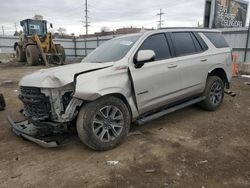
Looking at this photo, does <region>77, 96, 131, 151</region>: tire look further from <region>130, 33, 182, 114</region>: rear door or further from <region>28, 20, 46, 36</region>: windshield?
<region>28, 20, 46, 36</region>: windshield

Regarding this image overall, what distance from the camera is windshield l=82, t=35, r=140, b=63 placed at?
409 cm

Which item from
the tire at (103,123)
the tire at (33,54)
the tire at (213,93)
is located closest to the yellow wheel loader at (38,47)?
the tire at (33,54)

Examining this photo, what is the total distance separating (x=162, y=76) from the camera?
4.27 m

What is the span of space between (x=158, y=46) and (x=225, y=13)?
14.8 metres

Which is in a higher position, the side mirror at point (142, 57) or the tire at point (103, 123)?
the side mirror at point (142, 57)

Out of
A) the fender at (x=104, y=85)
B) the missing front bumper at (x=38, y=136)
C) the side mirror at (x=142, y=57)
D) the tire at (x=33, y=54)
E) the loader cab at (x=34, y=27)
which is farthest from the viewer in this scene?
the loader cab at (x=34, y=27)

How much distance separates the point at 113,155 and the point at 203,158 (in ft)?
4.45

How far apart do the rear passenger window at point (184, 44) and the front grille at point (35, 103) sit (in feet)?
8.91

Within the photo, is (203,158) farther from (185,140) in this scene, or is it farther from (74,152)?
(74,152)

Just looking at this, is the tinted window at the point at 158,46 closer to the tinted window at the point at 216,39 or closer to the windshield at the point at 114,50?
the windshield at the point at 114,50

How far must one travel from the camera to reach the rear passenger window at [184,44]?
185 inches

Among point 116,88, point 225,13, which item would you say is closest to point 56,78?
point 116,88

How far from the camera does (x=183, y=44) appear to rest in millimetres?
4863

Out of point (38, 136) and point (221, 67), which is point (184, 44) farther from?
point (38, 136)
